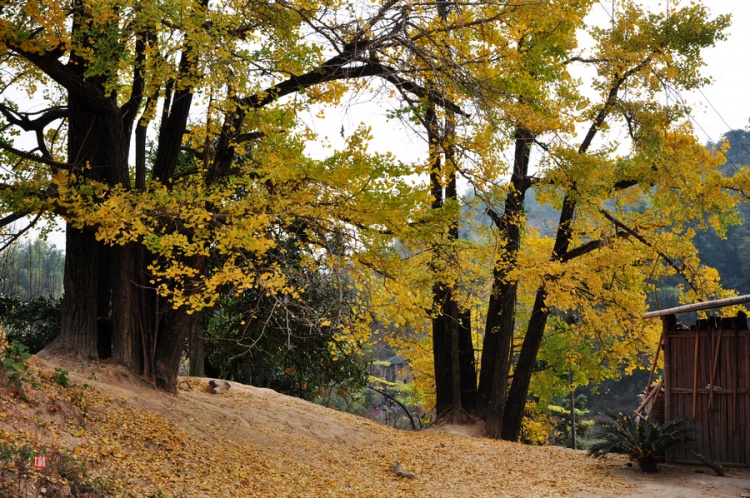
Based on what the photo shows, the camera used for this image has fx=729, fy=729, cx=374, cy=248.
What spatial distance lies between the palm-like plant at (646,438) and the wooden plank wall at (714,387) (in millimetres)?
272

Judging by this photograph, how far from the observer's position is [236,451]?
8.91m

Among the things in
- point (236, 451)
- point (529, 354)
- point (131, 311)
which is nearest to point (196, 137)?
point (131, 311)

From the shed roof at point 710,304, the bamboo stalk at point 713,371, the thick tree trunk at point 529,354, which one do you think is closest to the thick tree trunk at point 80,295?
the shed roof at point 710,304

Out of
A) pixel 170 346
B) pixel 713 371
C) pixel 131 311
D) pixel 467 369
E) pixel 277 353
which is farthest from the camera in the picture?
pixel 277 353

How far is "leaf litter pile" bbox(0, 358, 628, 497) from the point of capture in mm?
6762

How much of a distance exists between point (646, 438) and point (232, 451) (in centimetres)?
547

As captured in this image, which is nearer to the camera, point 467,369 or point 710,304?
point 710,304

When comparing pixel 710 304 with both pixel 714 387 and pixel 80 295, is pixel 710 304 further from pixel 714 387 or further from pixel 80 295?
pixel 80 295

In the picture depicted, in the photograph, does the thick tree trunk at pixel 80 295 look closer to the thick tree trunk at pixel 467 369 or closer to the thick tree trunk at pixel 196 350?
the thick tree trunk at pixel 196 350

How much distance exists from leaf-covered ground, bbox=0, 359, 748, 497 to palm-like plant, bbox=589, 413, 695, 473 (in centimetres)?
39

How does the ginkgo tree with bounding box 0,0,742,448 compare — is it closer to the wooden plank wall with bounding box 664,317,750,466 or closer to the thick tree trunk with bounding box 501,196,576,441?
the thick tree trunk with bounding box 501,196,576,441

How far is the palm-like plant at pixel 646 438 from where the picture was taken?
382 inches

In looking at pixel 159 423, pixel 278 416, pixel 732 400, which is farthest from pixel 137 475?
pixel 732 400

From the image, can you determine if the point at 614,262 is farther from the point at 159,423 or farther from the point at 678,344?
the point at 159,423
